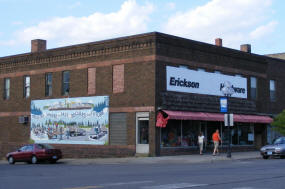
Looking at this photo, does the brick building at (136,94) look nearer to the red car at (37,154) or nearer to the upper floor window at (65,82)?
the upper floor window at (65,82)

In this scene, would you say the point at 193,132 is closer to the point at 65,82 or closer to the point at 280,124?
the point at 280,124

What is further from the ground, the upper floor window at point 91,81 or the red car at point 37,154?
the upper floor window at point 91,81

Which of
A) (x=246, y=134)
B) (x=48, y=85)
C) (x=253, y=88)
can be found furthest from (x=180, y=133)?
(x=48, y=85)

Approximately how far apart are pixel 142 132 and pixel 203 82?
6071 millimetres

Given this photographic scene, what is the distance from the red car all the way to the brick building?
12.2 ft

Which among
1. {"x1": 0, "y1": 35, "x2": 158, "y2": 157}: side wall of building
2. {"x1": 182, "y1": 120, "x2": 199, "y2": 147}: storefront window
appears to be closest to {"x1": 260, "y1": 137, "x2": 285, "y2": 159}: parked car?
{"x1": 182, "y1": 120, "x2": 199, "y2": 147}: storefront window

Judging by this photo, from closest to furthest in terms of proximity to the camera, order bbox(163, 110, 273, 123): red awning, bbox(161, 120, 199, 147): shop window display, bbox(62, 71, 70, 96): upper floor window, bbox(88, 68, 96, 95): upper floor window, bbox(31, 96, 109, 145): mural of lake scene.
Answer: bbox(163, 110, 273, 123): red awning
bbox(161, 120, 199, 147): shop window display
bbox(31, 96, 109, 145): mural of lake scene
bbox(88, 68, 96, 95): upper floor window
bbox(62, 71, 70, 96): upper floor window

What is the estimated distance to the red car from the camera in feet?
94.8

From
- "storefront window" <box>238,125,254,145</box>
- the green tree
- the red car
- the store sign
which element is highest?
the store sign

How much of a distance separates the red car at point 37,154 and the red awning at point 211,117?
310 inches

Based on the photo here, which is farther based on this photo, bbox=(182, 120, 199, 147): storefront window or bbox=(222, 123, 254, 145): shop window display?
bbox=(222, 123, 254, 145): shop window display

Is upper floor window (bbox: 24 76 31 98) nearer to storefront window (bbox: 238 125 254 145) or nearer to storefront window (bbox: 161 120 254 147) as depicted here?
storefront window (bbox: 161 120 254 147)

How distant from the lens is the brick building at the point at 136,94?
29.5 metres

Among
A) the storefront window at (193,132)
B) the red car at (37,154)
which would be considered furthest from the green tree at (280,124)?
the red car at (37,154)
